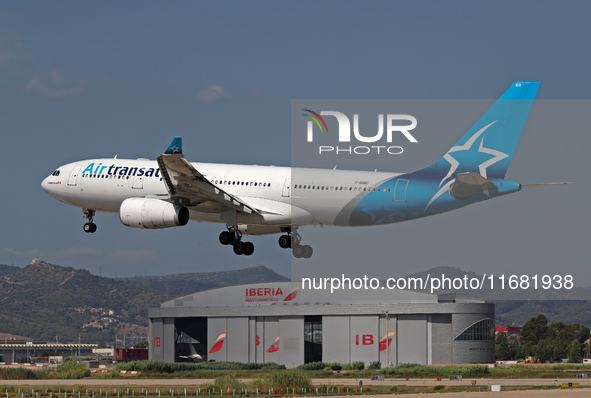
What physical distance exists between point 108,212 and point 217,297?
69.5 metres

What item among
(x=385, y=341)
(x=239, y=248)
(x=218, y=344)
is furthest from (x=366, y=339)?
(x=239, y=248)

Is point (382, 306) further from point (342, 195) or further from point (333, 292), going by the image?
point (342, 195)

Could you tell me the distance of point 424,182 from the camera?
52.7 meters

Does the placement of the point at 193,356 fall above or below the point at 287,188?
below

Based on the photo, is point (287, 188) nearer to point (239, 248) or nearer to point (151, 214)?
point (239, 248)

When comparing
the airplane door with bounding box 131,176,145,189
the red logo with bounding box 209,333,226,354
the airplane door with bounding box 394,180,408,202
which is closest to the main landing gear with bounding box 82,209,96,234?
the airplane door with bounding box 131,176,145,189

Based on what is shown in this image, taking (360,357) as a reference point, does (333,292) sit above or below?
above

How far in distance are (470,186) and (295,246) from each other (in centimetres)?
1417

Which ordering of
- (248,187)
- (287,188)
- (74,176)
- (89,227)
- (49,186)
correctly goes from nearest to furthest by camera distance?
(287,188) < (248,187) < (74,176) < (89,227) < (49,186)

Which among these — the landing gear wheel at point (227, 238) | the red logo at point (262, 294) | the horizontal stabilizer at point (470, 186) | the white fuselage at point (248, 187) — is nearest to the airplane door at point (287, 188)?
the white fuselage at point (248, 187)

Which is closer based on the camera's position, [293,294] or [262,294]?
[293,294]

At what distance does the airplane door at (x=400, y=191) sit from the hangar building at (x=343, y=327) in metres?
65.2

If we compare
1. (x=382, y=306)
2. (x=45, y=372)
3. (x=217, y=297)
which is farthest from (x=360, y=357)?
(x=45, y=372)

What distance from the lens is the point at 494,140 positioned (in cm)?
5294
